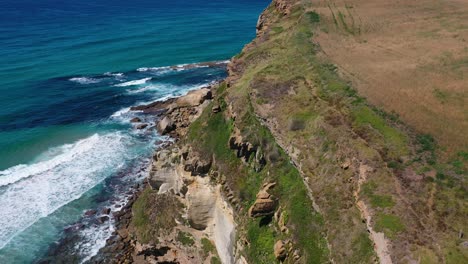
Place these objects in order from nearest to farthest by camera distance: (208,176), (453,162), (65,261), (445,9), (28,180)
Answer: (453,162), (208,176), (65,261), (28,180), (445,9)

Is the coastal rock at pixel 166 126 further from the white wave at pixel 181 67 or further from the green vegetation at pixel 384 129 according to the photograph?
the green vegetation at pixel 384 129

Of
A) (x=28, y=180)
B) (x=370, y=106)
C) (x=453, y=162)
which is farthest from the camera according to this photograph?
(x=28, y=180)

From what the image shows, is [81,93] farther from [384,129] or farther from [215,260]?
[384,129]

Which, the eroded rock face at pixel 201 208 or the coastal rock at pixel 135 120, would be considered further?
the coastal rock at pixel 135 120

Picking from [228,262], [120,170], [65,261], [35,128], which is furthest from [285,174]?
[35,128]

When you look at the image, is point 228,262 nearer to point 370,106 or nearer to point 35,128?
point 370,106

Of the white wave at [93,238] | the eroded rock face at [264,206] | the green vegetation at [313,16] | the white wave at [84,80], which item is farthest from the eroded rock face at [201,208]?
the white wave at [84,80]

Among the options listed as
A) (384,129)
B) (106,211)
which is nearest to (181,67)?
(106,211)
